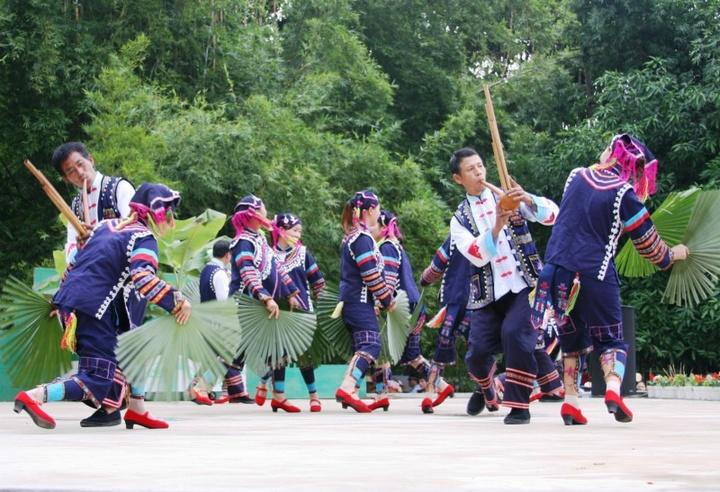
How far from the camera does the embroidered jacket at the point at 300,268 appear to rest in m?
13.3

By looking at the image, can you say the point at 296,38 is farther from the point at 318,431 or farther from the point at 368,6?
the point at 318,431

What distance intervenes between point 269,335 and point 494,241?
3.34 meters

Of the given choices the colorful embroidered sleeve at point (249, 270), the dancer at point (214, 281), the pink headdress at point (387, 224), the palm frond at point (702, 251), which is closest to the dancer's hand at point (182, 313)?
the palm frond at point (702, 251)

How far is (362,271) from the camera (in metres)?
12.1

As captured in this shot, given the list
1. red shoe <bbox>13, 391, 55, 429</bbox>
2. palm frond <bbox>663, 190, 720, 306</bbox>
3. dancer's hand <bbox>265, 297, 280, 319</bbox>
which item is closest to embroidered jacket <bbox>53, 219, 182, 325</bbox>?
red shoe <bbox>13, 391, 55, 429</bbox>

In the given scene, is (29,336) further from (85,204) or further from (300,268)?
(300,268)

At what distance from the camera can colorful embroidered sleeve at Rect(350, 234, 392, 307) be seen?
39.5ft

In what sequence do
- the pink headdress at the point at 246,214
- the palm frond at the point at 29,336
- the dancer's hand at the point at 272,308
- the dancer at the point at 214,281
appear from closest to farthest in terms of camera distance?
the palm frond at the point at 29,336
the dancer's hand at the point at 272,308
the pink headdress at the point at 246,214
the dancer at the point at 214,281

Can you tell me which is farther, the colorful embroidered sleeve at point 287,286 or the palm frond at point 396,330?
the palm frond at point 396,330

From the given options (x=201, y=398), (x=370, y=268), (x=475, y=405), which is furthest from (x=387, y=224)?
(x=201, y=398)

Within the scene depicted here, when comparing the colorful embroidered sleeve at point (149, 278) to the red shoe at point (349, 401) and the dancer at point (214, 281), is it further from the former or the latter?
the dancer at point (214, 281)

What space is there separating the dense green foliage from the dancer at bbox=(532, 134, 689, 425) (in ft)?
32.3

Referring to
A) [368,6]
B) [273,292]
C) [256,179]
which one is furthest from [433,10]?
[273,292]

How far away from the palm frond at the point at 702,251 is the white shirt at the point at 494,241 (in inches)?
36.5
